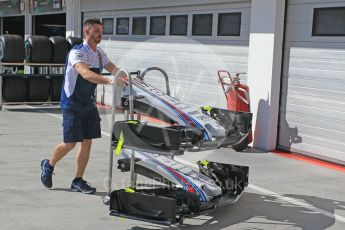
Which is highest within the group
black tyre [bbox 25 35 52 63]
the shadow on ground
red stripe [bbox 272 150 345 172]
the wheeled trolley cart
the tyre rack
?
black tyre [bbox 25 35 52 63]

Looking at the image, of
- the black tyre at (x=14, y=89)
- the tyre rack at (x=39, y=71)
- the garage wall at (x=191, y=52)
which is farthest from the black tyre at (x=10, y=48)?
the garage wall at (x=191, y=52)

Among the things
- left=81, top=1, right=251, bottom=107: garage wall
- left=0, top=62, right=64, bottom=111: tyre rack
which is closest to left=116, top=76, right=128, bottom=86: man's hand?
left=81, top=1, right=251, bottom=107: garage wall

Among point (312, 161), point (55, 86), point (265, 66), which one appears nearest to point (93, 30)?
point (265, 66)

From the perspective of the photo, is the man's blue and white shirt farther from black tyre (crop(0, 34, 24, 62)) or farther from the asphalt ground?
black tyre (crop(0, 34, 24, 62))

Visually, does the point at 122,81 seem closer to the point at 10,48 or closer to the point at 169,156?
the point at 169,156

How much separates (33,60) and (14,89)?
2.84 feet

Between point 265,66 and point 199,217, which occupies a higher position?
point 265,66

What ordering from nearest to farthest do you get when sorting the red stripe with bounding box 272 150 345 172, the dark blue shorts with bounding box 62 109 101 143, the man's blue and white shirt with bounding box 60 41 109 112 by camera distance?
the man's blue and white shirt with bounding box 60 41 109 112, the dark blue shorts with bounding box 62 109 101 143, the red stripe with bounding box 272 150 345 172

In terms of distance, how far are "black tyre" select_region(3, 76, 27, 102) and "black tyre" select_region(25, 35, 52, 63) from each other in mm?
611

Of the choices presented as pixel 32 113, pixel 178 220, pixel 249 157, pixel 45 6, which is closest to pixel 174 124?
pixel 178 220

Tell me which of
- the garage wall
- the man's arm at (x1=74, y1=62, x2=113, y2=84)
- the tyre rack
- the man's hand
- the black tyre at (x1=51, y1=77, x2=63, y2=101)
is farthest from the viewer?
the black tyre at (x1=51, y1=77, x2=63, y2=101)

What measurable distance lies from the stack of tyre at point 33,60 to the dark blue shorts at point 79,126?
709 centimetres

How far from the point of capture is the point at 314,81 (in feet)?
26.3

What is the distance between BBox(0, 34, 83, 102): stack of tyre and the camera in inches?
479
